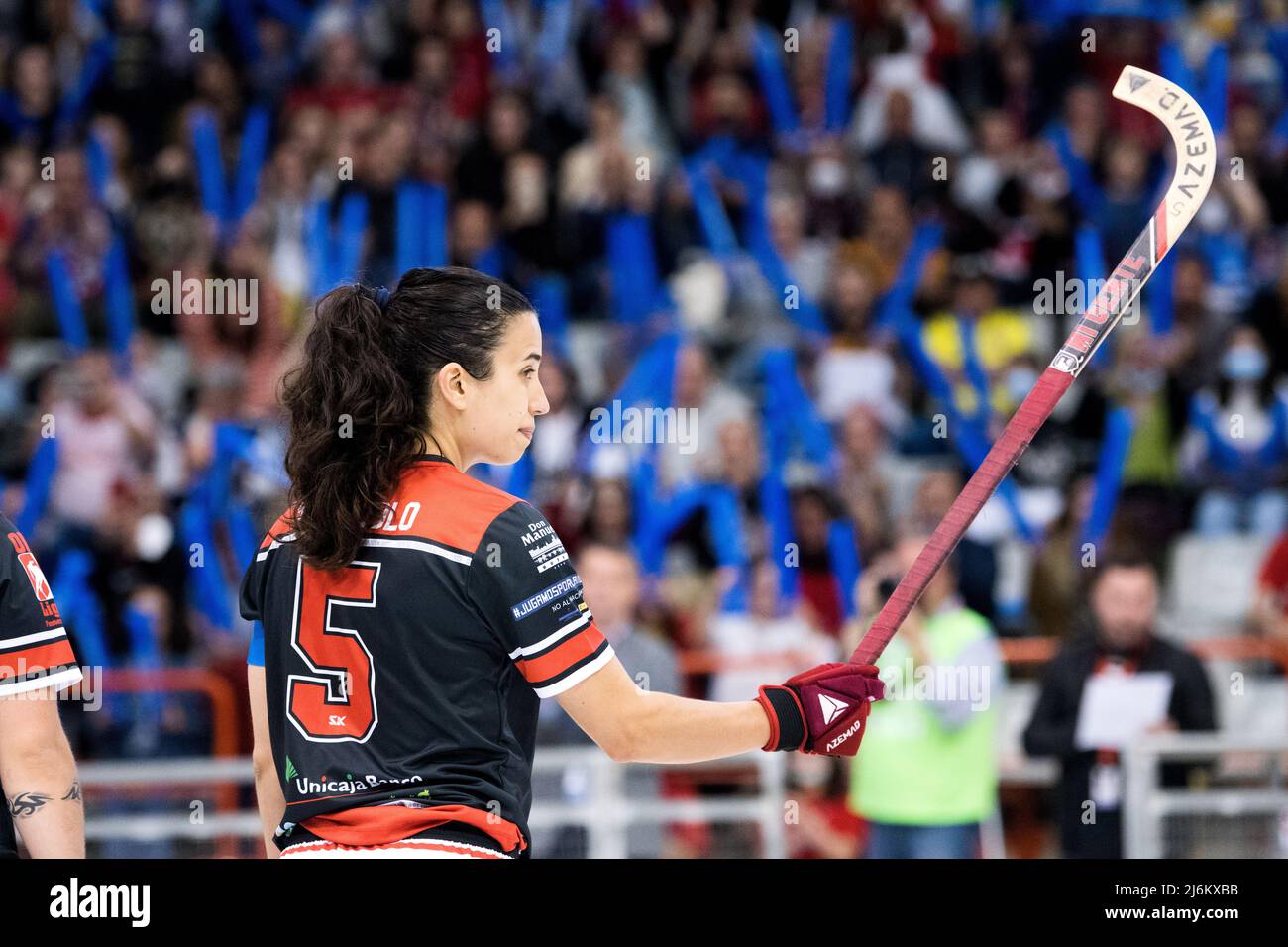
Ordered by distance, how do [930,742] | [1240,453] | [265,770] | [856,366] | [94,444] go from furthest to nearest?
1. [856,366]
2. [94,444]
3. [1240,453]
4. [930,742]
5. [265,770]

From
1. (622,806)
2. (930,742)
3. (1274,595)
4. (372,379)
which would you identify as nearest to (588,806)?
(622,806)

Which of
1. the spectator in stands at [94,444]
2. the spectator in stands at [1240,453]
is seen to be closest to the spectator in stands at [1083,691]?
the spectator in stands at [1240,453]

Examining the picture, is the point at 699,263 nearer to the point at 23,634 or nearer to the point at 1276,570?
the point at 1276,570

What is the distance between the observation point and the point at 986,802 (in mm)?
6332

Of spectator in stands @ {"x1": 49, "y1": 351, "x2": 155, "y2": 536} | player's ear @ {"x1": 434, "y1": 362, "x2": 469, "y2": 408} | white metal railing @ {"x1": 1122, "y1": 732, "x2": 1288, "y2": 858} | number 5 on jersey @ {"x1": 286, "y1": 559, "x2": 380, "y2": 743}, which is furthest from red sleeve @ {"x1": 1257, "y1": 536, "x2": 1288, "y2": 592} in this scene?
number 5 on jersey @ {"x1": 286, "y1": 559, "x2": 380, "y2": 743}

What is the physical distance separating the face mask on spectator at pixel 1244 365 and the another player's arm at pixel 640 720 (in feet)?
22.5

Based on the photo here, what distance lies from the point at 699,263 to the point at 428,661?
735 cm

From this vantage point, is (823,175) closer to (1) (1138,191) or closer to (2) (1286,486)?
(1) (1138,191)

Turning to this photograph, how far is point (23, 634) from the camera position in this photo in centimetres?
301

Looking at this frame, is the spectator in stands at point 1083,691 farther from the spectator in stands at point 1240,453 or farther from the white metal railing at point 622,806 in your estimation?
the spectator in stands at point 1240,453

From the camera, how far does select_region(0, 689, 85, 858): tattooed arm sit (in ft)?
9.82

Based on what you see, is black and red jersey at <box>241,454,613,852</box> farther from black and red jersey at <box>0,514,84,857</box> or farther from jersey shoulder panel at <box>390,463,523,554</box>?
black and red jersey at <box>0,514,84,857</box>

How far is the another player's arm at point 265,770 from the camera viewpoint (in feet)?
10.1
